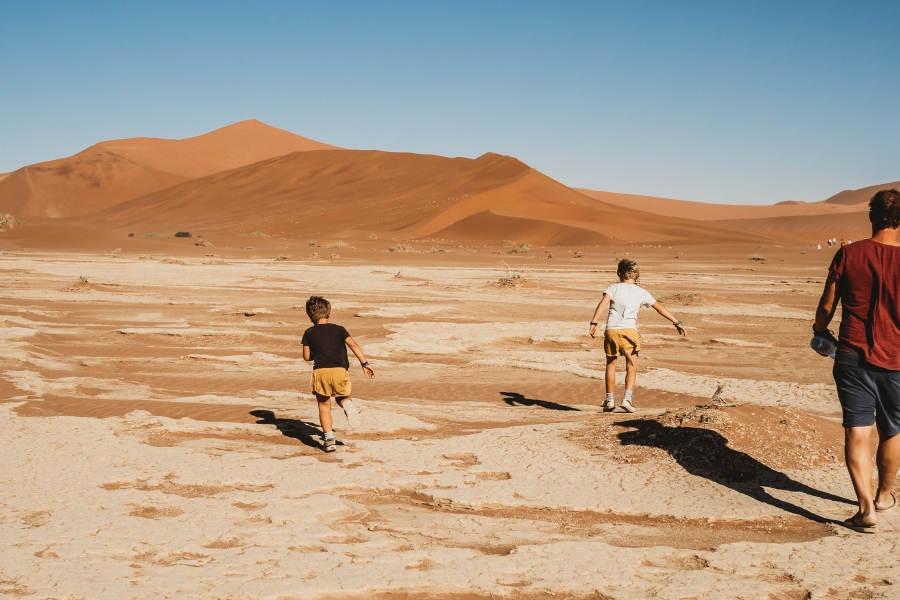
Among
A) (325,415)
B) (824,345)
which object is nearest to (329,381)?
(325,415)

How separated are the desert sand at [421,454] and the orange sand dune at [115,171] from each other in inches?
4023

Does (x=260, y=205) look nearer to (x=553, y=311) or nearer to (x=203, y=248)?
(x=203, y=248)

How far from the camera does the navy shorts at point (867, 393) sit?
190 inches

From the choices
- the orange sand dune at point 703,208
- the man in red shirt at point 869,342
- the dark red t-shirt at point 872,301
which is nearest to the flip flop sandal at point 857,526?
the man in red shirt at point 869,342

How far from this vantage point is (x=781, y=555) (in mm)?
4613

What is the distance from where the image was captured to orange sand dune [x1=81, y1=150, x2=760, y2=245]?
213 ft

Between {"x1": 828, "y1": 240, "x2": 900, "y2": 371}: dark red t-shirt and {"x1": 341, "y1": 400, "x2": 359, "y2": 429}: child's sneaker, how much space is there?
4.13m

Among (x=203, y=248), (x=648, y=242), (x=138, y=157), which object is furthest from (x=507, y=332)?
(x=138, y=157)

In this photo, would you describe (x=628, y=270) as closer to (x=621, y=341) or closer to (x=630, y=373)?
(x=621, y=341)

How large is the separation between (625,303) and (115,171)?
130m

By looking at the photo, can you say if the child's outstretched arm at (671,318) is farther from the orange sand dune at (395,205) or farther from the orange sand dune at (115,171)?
the orange sand dune at (115,171)

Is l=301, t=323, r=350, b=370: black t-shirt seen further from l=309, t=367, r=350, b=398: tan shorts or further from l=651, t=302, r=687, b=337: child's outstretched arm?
l=651, t=302, r=687, b=337: child's outstretched arm

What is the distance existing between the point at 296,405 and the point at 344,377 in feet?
6.59

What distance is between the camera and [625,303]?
8.27m
